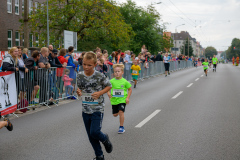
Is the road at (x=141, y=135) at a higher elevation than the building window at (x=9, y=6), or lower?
lower

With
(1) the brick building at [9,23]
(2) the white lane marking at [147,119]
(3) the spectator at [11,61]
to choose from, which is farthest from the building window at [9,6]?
(2) the white lane marking at [147,119]

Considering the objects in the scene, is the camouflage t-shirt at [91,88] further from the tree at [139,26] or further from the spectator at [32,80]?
the tree at [139,26]

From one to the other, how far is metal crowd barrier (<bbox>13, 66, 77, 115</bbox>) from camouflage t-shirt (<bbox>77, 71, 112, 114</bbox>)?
16.5 feet

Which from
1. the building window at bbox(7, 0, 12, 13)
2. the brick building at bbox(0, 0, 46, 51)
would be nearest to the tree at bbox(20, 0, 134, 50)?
the brick building at bbox(0, 0, 46, 51)

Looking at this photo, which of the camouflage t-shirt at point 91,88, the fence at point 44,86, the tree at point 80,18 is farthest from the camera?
the tree at point 80,18

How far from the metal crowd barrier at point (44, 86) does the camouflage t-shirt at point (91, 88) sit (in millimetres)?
5038

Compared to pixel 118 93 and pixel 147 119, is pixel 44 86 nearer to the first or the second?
pixel 147 119

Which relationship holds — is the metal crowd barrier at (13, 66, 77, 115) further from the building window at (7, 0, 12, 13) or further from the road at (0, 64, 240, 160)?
the building window at (7, 0, 12, 13)

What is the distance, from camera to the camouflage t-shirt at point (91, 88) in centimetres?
Answer: 464

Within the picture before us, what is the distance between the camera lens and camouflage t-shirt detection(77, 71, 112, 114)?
183 inches

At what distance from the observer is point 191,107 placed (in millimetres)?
10312

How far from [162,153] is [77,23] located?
94.4 ft

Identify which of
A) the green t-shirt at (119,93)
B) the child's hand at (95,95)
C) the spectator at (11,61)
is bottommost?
the green t-shirt at (119,93)

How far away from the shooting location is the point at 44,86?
1073cm
